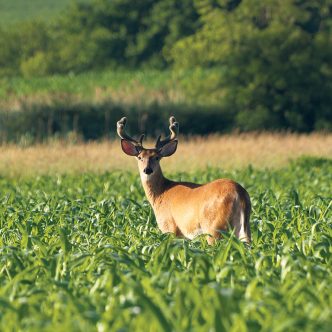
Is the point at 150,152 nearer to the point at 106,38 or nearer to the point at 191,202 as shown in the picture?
the point at 191,202

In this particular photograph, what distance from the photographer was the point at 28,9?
117000 mm

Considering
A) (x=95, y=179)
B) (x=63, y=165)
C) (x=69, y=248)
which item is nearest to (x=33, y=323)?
(x=69, y=248)

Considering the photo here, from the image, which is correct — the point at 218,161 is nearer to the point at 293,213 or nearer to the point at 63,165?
the point at 63,165

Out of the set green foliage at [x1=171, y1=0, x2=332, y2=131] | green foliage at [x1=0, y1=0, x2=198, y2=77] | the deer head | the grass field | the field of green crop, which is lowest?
the grass field

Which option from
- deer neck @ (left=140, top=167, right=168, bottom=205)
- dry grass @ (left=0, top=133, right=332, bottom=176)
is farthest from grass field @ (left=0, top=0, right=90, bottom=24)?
deer neck @ (left=140, top=167, right=168, bottom=205)

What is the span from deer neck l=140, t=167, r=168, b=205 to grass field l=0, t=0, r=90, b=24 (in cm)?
9747

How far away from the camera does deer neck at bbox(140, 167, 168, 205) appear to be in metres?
12.7

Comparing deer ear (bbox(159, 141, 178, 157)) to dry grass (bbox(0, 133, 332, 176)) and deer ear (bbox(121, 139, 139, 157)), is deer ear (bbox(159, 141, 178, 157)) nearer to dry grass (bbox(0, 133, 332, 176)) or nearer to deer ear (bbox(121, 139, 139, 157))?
deer ear (bbox(121, 139, 139, 157))

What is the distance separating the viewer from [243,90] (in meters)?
46.5

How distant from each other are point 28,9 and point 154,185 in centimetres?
10600

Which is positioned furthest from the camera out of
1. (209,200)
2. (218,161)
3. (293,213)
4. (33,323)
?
(218,161)

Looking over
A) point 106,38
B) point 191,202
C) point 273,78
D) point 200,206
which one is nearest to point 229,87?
point 273,78

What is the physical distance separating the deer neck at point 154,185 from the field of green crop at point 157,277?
31 cm

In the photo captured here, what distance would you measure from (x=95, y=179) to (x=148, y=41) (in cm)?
6028
